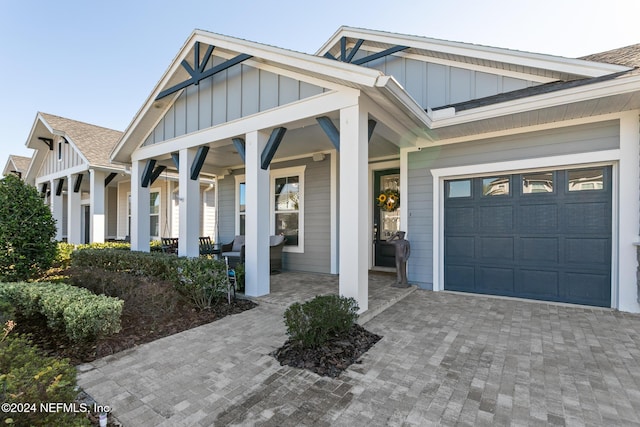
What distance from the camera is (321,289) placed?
18.1ft


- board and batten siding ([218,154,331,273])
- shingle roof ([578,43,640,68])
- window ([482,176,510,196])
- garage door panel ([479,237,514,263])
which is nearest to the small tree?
board and batten siding ([218,154,331,273])

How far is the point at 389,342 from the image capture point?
3334mm

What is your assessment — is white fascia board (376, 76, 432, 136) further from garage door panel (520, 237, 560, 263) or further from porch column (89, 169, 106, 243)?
porch column (89, 169, 106, 243)

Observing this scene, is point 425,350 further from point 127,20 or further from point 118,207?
point 118,207

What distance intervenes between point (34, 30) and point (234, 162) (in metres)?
7.84

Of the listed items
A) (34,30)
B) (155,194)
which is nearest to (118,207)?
(155,194)

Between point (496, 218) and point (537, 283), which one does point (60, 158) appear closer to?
point (496, 218)

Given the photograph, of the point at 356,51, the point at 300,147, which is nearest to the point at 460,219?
the point at 300,147

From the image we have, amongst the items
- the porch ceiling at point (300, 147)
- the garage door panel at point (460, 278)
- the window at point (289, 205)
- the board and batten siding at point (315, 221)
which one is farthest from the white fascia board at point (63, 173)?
the garage door panel at point (460, 278)

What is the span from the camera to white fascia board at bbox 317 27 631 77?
14.7 feet

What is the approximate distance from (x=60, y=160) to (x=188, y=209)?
345 inches

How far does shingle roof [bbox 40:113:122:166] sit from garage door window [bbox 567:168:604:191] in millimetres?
Result: 11762

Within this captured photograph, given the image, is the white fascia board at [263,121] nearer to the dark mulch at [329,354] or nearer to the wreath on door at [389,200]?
the dark mulch at [329,354]

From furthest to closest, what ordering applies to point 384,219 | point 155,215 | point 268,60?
point 155,215, point 384,219, point 268,60
